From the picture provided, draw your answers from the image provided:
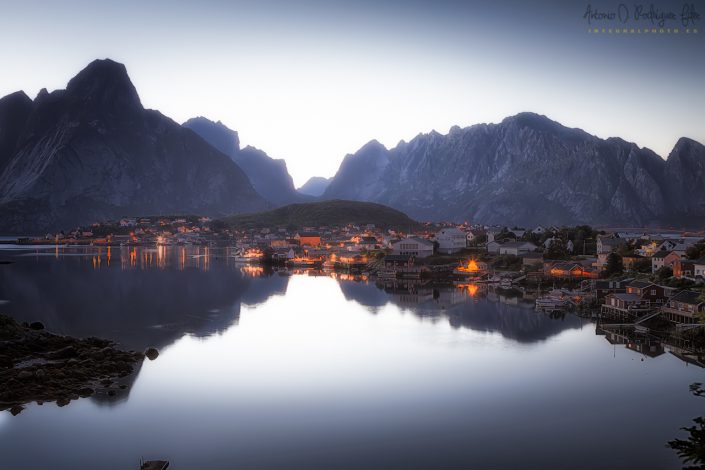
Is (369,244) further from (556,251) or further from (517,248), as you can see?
(556,251)

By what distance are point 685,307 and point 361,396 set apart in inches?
657

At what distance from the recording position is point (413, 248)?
199 ft

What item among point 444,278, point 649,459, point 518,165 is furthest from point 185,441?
point 518,165

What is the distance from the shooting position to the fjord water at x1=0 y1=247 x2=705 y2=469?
14.2 metres

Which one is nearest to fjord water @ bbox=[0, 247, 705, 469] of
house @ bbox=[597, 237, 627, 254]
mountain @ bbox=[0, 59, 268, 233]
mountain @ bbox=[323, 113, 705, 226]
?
house @ bbox=[597, 237, 627, 254]

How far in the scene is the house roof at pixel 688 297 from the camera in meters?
25.7

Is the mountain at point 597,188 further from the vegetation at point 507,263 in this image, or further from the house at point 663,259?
the house at point 663,259

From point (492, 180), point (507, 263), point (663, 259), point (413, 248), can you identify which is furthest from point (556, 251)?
point (492, 180)

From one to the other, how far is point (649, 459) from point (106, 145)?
200417 mm

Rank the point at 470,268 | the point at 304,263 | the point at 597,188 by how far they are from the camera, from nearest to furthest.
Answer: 1. the point at 470,268
2. the point at 304,263
3. the point at 597,188

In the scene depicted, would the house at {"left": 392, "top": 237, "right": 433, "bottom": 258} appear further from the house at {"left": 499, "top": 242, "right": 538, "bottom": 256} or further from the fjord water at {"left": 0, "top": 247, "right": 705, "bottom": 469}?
the fjord water at {"left": 0, "top": 247, "right": 705, "bottom": 469}

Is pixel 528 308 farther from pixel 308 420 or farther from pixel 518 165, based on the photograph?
pixel 518 165

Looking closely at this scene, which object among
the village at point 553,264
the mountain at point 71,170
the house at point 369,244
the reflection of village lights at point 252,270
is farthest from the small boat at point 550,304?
the mountain at point 71,170

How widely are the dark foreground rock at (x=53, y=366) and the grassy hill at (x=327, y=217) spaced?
94.2 metres
